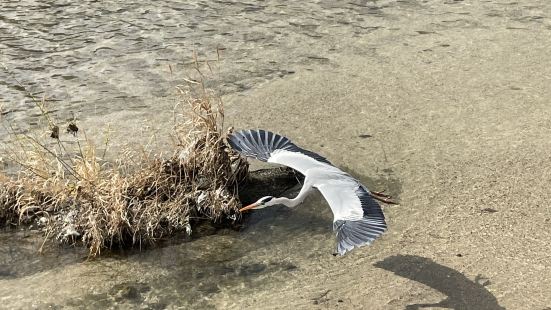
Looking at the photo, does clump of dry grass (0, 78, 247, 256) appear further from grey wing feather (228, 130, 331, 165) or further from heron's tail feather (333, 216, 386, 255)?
heron's tail feather (333, 216, 386, 255)

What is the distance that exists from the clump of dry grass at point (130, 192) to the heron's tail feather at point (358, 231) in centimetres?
124

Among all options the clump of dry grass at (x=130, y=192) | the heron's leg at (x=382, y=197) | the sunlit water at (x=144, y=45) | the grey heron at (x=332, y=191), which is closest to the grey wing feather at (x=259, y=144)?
the grey heron at (x=332, y=191)

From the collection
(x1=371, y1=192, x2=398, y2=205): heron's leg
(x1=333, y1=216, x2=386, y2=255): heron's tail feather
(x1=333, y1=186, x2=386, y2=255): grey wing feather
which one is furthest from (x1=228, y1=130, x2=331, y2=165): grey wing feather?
(x1=333, y1=216, x2=386, y2=255): heron's tail feather

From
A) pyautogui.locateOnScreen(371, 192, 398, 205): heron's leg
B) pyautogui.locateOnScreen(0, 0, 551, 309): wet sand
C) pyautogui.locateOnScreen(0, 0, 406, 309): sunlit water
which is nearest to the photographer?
pyautogui.locateOnScreen(0, 0, 551, 309): wet sand

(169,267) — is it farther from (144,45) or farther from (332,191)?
(144,45)

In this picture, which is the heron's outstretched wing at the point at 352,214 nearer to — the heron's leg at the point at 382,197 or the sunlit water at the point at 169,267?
the heron's leg at the point at 382,197

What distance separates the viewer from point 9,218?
16.6ft

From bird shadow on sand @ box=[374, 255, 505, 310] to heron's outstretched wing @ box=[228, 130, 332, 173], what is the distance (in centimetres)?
83

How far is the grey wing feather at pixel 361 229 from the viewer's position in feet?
12.3

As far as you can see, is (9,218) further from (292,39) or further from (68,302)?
(292,39)

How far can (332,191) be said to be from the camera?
4.47 metres

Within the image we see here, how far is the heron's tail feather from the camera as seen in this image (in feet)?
12.3

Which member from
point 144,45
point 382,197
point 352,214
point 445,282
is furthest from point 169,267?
point 144,45

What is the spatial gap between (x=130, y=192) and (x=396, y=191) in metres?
1.86
